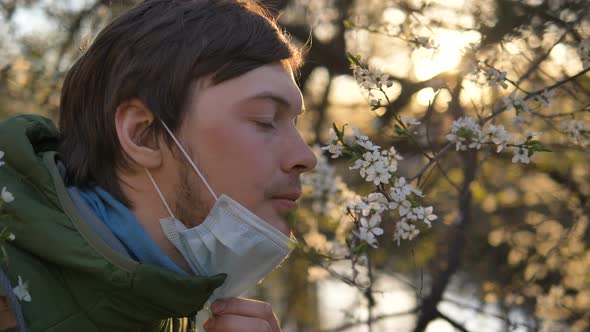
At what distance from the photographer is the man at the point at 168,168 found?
1.98m

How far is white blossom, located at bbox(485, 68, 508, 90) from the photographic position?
2.45 meters

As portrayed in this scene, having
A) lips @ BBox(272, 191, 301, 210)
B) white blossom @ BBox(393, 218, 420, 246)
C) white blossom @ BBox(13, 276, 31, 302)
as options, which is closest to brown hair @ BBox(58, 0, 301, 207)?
lips @ BBox(272, 191, 301, 210)

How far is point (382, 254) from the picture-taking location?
4449 millimetres

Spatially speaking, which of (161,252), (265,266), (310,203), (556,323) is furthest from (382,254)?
(161,252)

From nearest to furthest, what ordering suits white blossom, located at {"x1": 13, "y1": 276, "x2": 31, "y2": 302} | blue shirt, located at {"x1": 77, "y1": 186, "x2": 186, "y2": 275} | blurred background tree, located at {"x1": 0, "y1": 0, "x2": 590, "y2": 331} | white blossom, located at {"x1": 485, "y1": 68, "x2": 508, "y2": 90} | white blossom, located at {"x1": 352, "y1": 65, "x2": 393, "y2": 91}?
1. white blossom, located at {"x1": 13, "y1": 276, "x2": 31, "y2": 302}
2. blue shirt, located at {"x1": 77, "y1": 186, "x2": 186, "y2": 275}
3. white blossom, located at {"x1": 352, "y1": 65, "x2": 393, "y2": 91}
4. white blossom, located at {"x1": 485, "y1": 68, "x2": 508, "y2": 90}
5. blurred background tree, located at {"x1": 0, "y1": 0, "x2": 590, "y2": 331}

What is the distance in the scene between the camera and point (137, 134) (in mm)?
2193

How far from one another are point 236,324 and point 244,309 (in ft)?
→ 0.18

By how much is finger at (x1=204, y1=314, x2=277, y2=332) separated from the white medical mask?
134 mm

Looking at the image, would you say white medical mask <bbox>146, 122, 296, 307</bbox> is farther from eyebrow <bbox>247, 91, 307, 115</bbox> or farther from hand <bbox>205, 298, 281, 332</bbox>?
eyebrow <bbox>247, 91, 307, 115</bbox>

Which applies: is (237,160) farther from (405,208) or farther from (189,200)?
(405,208)

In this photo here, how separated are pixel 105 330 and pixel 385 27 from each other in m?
1.61

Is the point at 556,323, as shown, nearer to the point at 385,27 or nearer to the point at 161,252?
the point at 385,27

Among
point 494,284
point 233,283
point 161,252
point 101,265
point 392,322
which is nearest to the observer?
point 101,265

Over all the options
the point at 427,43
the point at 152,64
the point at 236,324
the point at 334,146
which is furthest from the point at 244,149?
the point at 427,43
